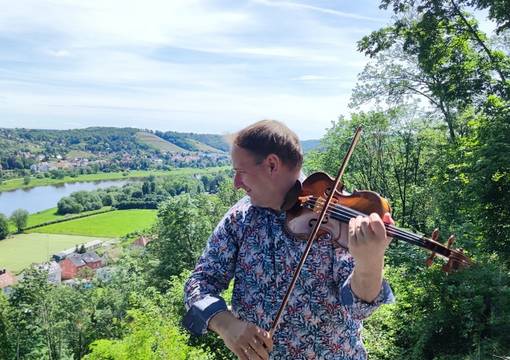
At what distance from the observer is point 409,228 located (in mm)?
14430

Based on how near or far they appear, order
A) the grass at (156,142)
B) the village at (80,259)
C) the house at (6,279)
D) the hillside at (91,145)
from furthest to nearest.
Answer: the grass at (156,142) → the hillside at (91,145) → the village at (80,259) → the house at (6,279)

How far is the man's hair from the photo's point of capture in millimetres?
1674

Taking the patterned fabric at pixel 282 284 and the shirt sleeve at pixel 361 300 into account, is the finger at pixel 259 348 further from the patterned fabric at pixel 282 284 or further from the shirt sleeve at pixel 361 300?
the shirt sleeve at pixel 361 300

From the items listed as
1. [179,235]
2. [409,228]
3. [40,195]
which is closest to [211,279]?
[409,228]

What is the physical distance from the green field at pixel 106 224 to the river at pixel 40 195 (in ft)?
40.2

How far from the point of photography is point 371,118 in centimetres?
1806

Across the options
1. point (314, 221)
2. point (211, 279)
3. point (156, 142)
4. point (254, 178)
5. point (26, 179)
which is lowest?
point (26, 179)

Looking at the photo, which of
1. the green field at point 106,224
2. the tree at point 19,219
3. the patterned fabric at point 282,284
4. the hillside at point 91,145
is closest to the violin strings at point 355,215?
the patterned fabric at point 282,284

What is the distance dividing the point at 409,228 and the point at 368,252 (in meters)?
14.0

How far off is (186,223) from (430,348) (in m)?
15.1

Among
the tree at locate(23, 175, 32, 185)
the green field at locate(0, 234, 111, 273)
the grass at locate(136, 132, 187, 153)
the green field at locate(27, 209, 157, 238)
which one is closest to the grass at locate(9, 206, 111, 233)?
the green field at locate(27, 209, 157, 238)

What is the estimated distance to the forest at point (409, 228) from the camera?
6289 mm

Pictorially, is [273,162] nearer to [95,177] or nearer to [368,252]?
[368,252]

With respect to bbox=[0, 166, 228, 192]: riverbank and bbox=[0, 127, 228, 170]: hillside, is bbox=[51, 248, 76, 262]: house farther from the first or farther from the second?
bbox=[0, 127, 228, 170]: hillside
